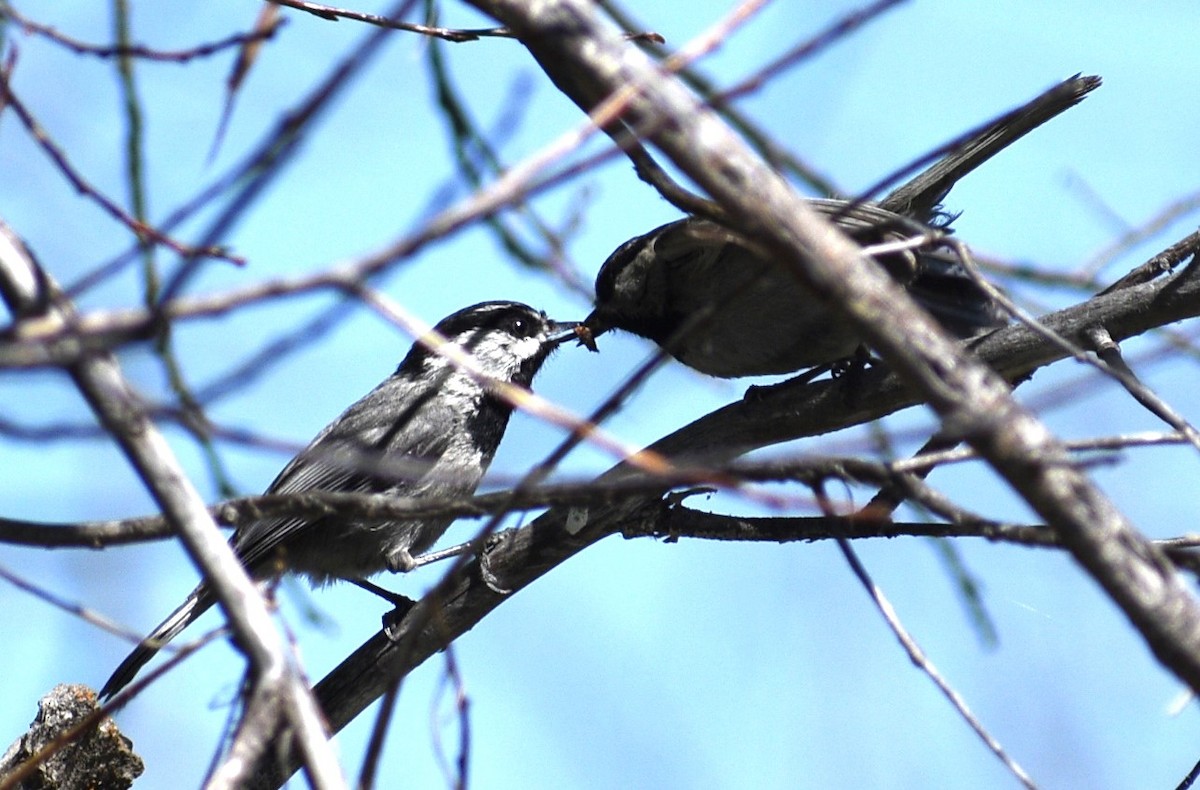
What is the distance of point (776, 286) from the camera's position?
4.86m

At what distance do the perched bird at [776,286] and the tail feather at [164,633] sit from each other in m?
2.26

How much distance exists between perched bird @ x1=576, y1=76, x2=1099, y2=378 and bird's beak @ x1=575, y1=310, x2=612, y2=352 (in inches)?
5.0

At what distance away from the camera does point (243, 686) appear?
2.09 m

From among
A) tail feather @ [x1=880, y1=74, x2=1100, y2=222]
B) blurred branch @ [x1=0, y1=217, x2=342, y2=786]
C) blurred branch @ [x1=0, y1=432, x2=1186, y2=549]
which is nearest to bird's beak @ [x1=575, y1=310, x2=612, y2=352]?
tail feather @ [x1=880, y1=74, x2=1100, y2=222]

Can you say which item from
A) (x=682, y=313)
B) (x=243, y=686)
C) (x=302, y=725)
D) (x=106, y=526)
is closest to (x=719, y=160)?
(x=302, y=725)

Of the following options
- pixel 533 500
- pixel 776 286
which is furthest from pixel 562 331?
pixel 533 500

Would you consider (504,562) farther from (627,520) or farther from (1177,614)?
(1177,614)

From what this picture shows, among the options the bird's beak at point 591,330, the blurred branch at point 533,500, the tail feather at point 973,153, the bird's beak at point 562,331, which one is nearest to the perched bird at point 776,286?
the tail feather at point 973,153

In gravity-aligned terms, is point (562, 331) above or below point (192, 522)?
above

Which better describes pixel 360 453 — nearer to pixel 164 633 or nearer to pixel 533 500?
pixel 164 633

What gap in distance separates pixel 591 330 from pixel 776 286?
1524 millimetres

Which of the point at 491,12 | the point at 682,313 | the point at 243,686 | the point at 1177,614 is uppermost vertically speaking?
the point at 682,313

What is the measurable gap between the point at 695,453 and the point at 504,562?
0.74 metres

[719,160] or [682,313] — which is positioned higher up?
[682,313]
